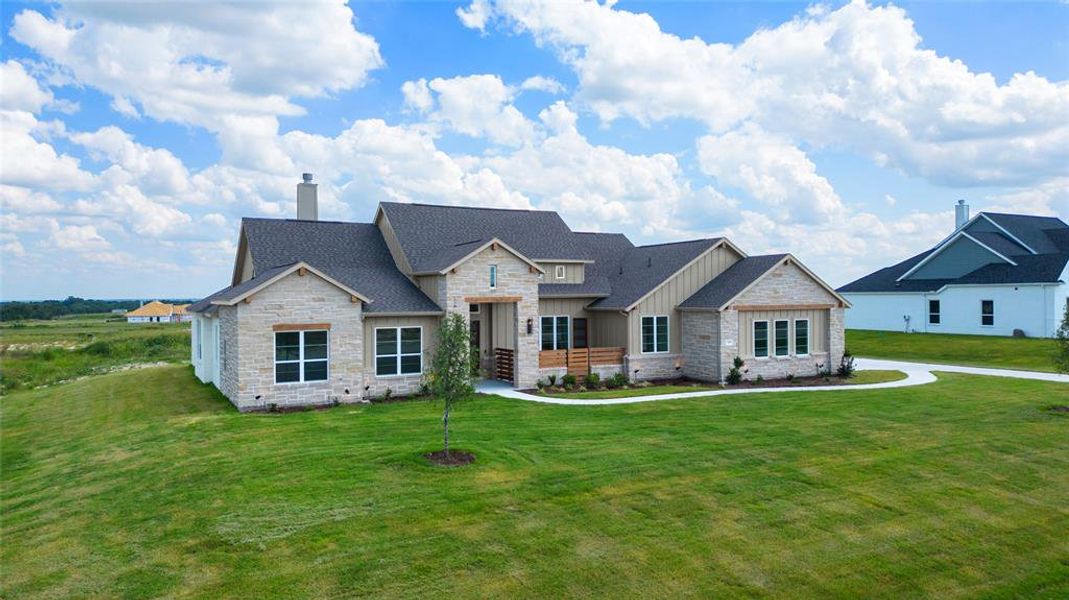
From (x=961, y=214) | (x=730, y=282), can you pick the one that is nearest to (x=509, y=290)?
(x=730, y=282)

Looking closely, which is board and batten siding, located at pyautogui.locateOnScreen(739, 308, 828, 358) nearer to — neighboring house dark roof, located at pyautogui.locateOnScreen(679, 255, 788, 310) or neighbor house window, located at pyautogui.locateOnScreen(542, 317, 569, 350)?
neighboring house dark roof, located at pyautogui.locateOnScreen(679, 255, 788, 310)

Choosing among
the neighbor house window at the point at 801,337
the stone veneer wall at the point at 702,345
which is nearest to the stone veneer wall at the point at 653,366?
the stone veneer wall at the point at 702,345

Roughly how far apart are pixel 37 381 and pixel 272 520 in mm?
28790

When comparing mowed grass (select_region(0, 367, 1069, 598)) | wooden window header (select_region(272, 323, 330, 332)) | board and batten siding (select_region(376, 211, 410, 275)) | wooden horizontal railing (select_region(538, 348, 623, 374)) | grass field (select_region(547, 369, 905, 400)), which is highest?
board and batten siding (select_region(376, 211, 410, 275))

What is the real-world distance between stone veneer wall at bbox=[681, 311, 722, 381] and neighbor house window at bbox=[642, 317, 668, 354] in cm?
81

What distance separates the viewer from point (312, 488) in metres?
12.1

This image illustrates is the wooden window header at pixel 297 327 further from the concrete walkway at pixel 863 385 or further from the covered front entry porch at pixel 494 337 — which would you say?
the covered front entry porch at pixel 494 337

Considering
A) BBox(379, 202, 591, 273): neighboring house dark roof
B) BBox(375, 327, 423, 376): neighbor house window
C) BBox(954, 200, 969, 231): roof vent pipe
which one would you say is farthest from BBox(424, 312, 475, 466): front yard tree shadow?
BBox(954, 200, 969, 231): roof vent pipe

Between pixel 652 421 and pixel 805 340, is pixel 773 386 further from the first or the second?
pixel 652 421

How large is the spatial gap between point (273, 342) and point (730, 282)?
16445 millimetres

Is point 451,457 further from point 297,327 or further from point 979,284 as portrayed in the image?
point 979,284

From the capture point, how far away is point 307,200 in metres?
28.7

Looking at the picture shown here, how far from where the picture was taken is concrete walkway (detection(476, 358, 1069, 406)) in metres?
21.8

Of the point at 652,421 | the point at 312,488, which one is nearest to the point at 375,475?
the point at 312,488
